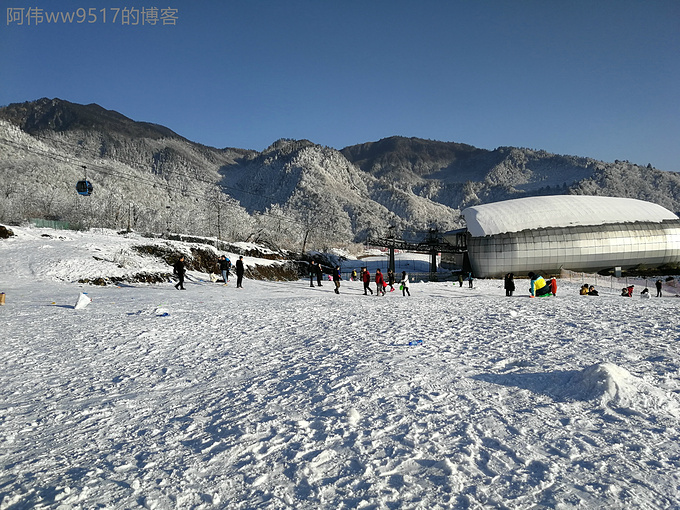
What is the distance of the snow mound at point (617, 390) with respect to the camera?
5.67 metres

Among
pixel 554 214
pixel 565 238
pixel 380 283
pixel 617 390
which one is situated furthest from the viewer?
pixel 554 214

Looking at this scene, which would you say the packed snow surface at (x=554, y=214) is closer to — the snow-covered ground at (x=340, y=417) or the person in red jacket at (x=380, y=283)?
the person in red jacket at (x=380, y=283)

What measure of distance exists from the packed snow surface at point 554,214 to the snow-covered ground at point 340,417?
5108 centimetres

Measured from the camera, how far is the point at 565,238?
58.0 m

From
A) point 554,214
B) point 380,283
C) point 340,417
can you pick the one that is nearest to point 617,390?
point 340,417

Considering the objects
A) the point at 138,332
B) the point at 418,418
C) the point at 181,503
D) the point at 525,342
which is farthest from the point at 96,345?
the point at 525,342

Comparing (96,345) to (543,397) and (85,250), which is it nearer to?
(543,397)

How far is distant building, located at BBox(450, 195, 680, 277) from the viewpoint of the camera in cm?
5781

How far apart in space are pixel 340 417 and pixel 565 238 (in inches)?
2443

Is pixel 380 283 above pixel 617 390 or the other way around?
above

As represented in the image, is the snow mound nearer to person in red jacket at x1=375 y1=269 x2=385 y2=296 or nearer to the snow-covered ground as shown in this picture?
the snow-covered ground

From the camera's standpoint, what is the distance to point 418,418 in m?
5.46

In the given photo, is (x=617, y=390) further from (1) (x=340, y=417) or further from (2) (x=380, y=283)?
(2) (x=380, y=283)

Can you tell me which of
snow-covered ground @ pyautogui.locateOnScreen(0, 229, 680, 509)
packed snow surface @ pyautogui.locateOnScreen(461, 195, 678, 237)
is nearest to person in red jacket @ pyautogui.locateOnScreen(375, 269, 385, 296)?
snow-covered ground @ pyautogui.locateOnScreen(0, 229, 680, 509)
